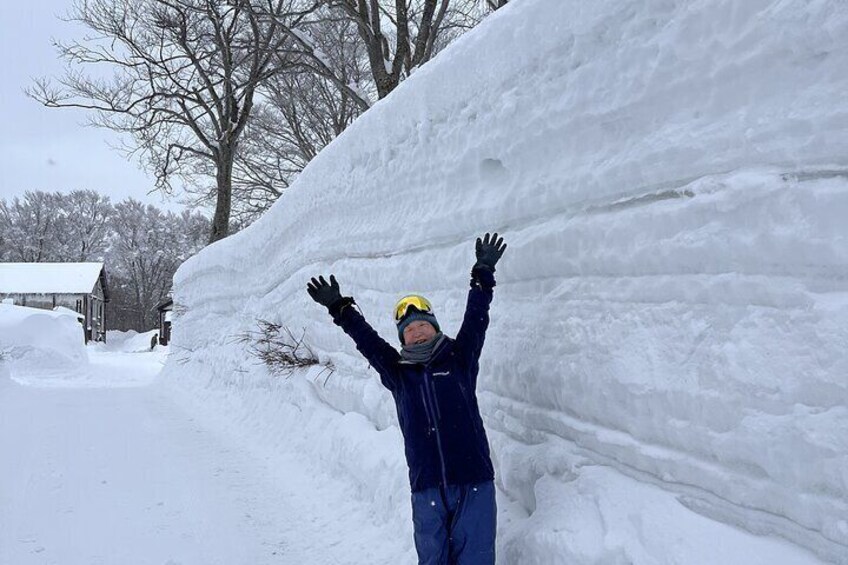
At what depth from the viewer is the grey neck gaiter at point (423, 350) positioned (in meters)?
2.82

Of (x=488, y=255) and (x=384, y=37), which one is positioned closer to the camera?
(x=488, y=255)

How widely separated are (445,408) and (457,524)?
0.48 m

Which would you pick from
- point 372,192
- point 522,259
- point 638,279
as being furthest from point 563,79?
point 372,192

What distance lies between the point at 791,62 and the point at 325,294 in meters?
2.15

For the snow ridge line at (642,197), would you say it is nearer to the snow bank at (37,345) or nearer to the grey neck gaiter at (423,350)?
the grey neck gaiter at (423,350)

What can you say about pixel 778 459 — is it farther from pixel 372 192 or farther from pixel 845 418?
pixel 372 192

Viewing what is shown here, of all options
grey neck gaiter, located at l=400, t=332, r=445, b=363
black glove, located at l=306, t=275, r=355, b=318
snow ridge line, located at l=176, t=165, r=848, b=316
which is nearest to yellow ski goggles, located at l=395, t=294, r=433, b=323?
grey neck gaiter, located at l=400, t=332, r=445, b=363

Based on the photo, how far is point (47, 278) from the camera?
39094 millimetres

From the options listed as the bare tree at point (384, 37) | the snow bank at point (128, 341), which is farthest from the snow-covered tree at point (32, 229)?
the bare tree at point (384, 37)

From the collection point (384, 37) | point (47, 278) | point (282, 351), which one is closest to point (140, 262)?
point (47, 278)

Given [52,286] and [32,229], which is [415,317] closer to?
[52,286]

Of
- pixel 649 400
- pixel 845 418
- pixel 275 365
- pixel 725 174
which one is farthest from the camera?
pixel 275 365

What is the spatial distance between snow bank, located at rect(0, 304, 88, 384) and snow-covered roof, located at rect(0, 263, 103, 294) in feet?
77.7

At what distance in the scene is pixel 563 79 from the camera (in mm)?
3115
